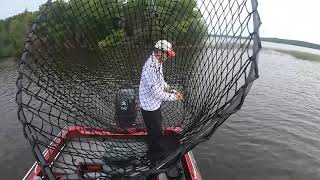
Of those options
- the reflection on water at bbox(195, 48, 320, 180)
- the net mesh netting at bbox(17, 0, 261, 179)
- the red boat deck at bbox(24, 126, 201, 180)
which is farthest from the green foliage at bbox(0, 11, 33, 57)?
the red boat deck at bbox(24, 126, 201, 180)

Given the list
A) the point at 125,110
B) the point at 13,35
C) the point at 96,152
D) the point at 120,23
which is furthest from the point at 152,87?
the point at 13,35

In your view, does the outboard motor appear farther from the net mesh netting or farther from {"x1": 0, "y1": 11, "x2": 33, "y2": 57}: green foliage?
{"x1": 0, "y1": 11, "x2": 33, "y2": 57}: green foliage

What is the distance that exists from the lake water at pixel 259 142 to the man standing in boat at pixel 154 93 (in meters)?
3.29

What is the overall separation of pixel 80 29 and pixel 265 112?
25.3ft

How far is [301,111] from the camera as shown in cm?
1216

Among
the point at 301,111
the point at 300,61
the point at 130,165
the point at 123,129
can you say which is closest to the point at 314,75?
the point at 300,61

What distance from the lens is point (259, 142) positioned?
9.37 metres

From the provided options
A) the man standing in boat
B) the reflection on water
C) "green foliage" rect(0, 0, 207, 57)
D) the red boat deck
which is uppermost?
"green foliage" rect(0, 0, 207, 57)

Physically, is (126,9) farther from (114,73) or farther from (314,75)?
(314,75)

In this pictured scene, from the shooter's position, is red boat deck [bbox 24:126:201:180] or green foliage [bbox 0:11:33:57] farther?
green foliage [bbox 0:11:33:57]

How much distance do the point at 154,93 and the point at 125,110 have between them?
5.86 feet

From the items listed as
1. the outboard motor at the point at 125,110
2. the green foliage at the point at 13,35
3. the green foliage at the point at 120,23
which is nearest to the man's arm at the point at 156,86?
the green foliage at the point at 120,23

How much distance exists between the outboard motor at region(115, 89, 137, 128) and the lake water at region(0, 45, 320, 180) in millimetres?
2439

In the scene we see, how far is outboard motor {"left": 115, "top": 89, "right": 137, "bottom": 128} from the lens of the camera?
21.0 ft
